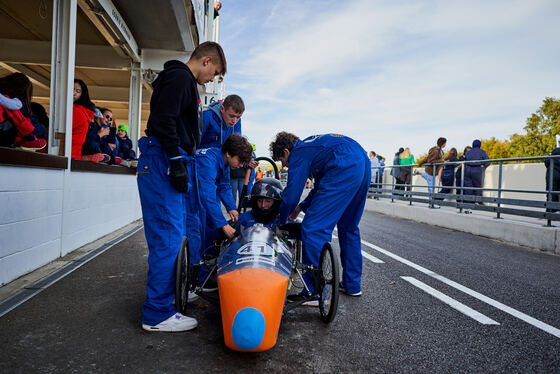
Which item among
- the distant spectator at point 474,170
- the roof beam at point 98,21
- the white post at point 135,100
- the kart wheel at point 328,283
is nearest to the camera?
the kart wheel at point 328,283

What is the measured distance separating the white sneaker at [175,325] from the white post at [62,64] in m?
3.52

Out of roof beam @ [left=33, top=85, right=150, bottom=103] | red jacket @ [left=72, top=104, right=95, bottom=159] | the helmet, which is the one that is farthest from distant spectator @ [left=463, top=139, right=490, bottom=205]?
roof beam @ [left=33, top=85, right=150, bottom=103]

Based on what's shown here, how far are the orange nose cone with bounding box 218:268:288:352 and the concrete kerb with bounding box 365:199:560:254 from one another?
6.11m

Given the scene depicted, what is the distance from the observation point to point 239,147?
159 inches

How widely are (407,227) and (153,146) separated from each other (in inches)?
319

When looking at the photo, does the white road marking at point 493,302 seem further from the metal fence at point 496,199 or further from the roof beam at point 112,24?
the roof beam at point 112,24

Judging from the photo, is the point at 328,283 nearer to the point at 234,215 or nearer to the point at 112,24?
the point at 234,215

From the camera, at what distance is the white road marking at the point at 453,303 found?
3.35 m

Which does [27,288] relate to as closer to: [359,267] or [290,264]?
[290,264]

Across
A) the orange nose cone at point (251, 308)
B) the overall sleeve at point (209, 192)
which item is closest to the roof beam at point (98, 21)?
the overall sleeve at point (209, 192)

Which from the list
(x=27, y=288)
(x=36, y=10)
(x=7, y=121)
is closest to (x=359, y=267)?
(x=27, y=288)

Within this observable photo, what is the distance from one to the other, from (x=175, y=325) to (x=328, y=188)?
67.0 inches

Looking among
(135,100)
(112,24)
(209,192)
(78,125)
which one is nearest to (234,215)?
(209,192)

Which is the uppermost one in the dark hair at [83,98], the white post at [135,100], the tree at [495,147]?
the tree at [495,147]
